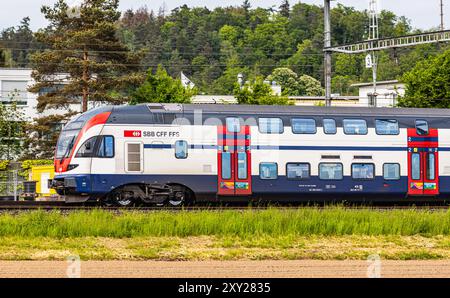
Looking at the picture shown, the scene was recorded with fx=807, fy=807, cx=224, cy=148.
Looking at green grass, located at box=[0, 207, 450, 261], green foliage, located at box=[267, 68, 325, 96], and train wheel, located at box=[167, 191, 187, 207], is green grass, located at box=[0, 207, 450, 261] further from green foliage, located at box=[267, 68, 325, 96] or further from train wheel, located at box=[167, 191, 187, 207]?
green foliage, located at box=[267, 68, 325, 96]

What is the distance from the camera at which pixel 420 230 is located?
74.0 feet

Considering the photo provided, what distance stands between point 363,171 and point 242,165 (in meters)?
5.10

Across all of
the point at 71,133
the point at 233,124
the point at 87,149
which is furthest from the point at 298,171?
the point at 71,133

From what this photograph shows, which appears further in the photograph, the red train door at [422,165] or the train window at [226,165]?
the red train door at [422,165]

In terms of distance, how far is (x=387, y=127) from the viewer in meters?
32.7

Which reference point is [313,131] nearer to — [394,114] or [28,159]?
[394,114]

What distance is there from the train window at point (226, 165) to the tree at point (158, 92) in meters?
34.1

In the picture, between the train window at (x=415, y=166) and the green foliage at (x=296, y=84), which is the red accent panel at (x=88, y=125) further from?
the green foliage at (x=296, y=84)

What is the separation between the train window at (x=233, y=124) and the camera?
102ft

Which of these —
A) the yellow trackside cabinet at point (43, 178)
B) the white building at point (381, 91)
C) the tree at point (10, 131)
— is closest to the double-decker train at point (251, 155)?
the yellow trackside cabinet at point (43, 178)

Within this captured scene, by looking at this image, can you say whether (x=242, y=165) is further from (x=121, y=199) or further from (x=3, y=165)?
(x=3, y=165)

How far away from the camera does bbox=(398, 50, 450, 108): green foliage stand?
68.0m

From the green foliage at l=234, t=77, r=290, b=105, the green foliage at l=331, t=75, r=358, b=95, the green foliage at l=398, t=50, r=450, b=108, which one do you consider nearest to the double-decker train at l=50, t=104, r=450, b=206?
the green foliage at l=398, t=50, r=450, b=108
